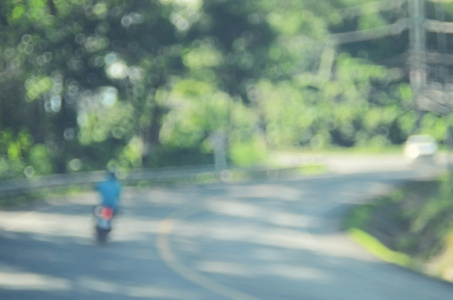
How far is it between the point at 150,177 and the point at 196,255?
18.7m

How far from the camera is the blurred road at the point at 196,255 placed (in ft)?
45.5

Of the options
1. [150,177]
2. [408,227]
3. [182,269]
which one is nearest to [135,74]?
[150,177]

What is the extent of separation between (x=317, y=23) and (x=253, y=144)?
1099cm

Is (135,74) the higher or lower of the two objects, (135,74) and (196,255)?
the higher

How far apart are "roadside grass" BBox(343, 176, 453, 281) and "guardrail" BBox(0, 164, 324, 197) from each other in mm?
9410

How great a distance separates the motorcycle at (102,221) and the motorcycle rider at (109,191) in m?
0.14

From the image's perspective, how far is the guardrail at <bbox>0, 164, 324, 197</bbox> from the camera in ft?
92.5

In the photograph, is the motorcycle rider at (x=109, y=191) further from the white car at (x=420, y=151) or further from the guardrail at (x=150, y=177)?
the white car at (x=420, y=151)

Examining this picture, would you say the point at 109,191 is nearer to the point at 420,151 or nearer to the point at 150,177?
the point at 150,177

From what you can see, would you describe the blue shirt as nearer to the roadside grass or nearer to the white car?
the roadside grass

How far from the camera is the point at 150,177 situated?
3622cm

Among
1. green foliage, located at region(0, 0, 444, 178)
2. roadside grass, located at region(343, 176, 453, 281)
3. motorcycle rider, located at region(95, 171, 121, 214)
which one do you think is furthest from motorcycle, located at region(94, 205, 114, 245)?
green foliage, located at region(0, 0, 444, 178)

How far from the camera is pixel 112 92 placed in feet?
139

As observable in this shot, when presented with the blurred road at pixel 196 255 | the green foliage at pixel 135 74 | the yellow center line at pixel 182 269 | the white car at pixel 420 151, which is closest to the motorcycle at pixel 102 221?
the blurred road at pixel 196 255
